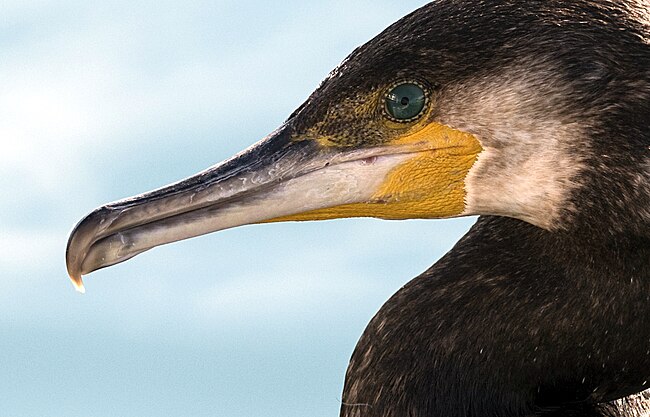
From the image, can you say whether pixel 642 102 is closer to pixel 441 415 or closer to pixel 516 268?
pixel 516 268

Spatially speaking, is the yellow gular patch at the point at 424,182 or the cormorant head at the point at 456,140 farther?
the yellow gular patch at the point at 424,182

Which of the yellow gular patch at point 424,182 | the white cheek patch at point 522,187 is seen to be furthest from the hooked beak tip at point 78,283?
the white cheek patch at point 522,187

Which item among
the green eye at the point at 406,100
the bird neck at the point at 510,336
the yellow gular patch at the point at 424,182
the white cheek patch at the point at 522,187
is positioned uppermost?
the green eye at the point at 406,100

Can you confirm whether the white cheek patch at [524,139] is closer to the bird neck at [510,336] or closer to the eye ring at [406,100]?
the eye ring at [406,100]

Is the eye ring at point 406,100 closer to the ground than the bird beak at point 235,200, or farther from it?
farther from it

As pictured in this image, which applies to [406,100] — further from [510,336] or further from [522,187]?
[510,336]

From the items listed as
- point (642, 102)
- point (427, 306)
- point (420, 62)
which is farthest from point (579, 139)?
point (427, 306)

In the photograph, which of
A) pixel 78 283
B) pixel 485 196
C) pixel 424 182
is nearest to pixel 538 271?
pixel 485 196

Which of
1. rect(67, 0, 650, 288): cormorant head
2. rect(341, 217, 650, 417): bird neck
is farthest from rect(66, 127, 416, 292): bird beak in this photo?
rect(341, 217, 650, 417): bird neck
